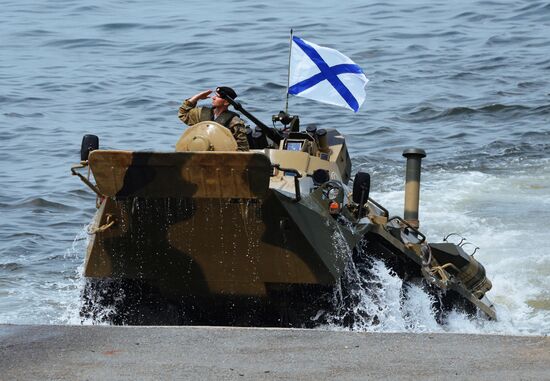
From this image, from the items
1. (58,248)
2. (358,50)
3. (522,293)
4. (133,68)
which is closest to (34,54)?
(133,68)

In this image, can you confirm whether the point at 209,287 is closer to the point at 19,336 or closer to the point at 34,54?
the point at 19,336

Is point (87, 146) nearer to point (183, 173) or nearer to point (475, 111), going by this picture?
point (183, 173)

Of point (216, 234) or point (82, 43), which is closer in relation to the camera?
point (216, 234)

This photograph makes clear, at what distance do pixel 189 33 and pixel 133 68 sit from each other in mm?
3882

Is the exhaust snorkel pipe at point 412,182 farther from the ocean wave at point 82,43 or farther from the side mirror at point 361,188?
the ocean wave at point 82,43

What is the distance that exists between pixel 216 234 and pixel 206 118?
183cm

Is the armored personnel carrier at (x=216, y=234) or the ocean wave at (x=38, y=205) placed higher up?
the armored personnel carrier at (x=216, y=234)

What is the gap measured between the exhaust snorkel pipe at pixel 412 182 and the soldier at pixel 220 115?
2.40 m

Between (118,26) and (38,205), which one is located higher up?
(118,26)

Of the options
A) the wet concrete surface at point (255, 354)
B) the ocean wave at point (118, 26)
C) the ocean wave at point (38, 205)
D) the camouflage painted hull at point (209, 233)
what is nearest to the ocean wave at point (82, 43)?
the ocean wave at point (118, 26)

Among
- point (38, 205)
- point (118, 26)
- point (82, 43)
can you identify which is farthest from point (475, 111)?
point (118, 26)

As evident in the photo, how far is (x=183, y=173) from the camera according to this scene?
9.48 meters

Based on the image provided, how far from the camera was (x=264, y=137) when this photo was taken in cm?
1201

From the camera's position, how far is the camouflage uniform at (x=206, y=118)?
11.0 metres
